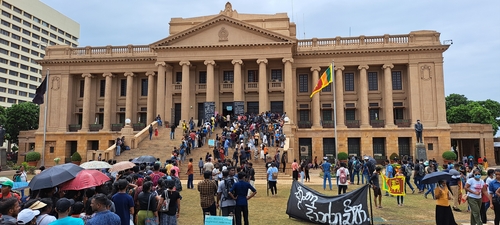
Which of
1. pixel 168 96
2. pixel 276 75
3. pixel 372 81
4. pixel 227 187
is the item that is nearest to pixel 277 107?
pixel 276 75

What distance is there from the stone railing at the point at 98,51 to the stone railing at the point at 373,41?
19.2 meters

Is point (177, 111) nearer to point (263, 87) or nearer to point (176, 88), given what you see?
point (176, 88)

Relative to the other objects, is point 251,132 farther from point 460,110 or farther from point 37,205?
point 460,110

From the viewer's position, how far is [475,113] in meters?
56.9

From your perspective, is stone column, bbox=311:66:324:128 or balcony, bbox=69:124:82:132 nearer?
stone column, bbox=311:66:324:128

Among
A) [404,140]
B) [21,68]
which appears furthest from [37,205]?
[21,68]

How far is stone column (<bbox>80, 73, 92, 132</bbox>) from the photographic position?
4331 centimetres

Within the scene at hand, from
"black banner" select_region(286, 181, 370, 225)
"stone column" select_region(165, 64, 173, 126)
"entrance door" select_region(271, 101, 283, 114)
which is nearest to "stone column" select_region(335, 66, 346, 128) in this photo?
"entrance door" select_region(271, 101, 283, 114)

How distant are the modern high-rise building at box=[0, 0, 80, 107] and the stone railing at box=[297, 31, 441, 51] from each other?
61.9 metres

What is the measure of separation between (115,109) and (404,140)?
34.4 m

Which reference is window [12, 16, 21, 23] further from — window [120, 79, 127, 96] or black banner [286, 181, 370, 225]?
black banner [286, 181, 370, 225]

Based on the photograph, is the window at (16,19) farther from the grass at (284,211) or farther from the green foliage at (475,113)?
the green foliage at (475,113)

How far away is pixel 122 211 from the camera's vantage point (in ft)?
23.6

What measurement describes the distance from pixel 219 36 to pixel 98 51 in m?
16.7
